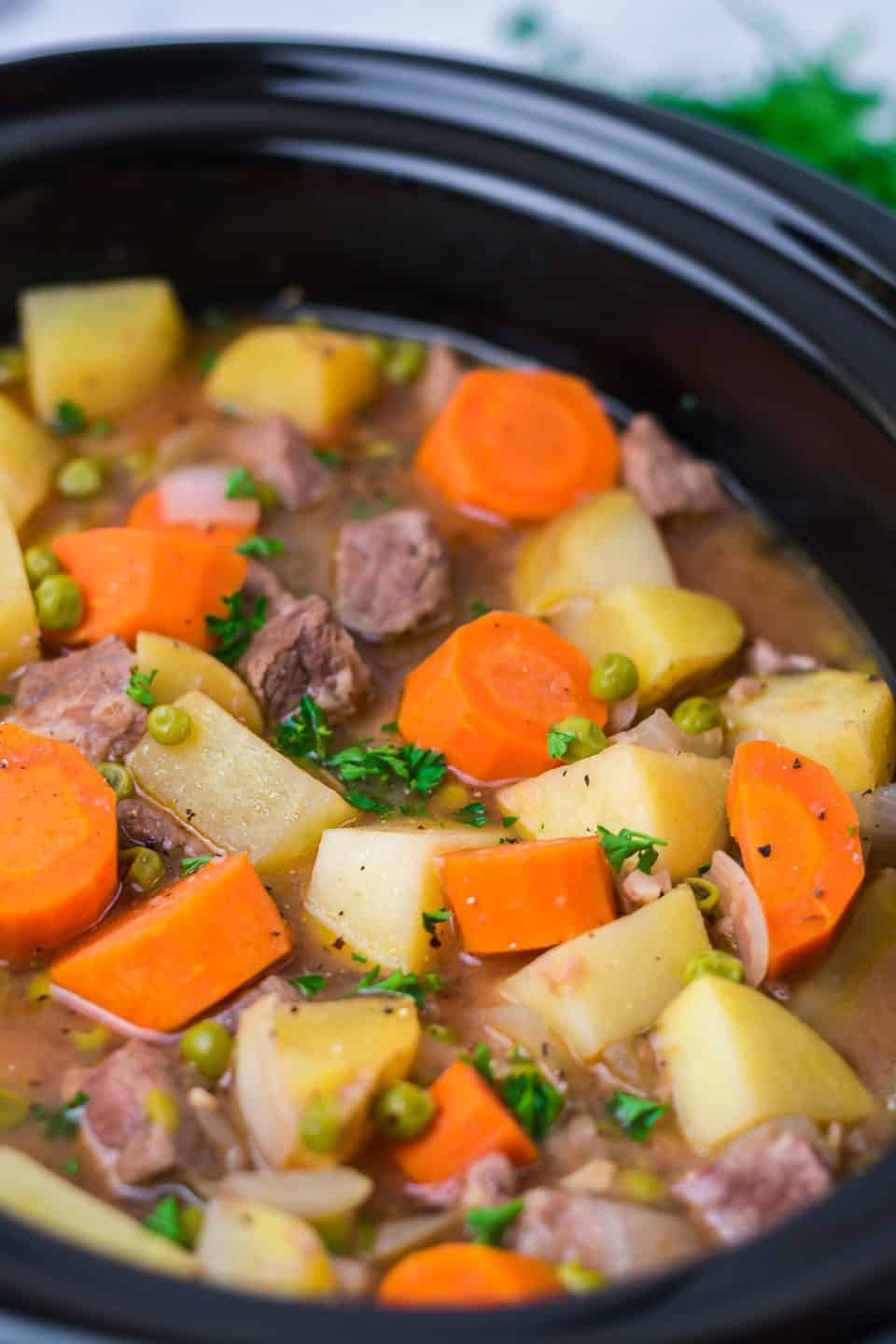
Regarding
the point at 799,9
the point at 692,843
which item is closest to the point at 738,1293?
the point at 692,843

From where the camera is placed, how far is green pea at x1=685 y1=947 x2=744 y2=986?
3.13 m

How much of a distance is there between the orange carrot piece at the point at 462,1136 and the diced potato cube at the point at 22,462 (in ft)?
6.93

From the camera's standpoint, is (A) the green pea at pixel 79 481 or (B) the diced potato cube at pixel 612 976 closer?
(B) the diced potato cube at pixel 612 976

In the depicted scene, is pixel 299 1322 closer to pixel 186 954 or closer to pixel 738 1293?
pixel 738 1293

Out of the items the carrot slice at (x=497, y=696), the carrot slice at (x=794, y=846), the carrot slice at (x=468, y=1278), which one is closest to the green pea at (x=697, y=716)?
the carrot slice at (x=497, y=696)

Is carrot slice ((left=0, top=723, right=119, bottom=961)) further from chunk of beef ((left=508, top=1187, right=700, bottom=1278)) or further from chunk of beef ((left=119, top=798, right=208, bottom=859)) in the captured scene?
chunk of beef ((left=508, top=1187, right=700, bottom=1278))

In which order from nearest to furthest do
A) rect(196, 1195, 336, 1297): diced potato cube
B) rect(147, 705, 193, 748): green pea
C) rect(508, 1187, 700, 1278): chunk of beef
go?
rect(196, 1195, 336, 1297): diced potato cube → rect(508, 1187, 700, 1278): chunk of beef → rect(147, 705, 193, 748): green pea

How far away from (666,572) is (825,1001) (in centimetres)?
131

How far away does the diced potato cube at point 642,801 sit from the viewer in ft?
11.0

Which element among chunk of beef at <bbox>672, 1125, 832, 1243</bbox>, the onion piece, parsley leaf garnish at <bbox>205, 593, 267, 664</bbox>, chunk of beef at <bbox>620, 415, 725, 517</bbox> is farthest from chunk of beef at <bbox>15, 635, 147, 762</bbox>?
chunk of beef at <bbox>672, 1125, 832, 1243</bbox>

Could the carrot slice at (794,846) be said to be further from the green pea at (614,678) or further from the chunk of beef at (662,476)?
the chunk of beef at (662,476)

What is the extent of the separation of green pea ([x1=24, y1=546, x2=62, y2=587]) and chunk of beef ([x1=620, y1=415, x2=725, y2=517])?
1612mm

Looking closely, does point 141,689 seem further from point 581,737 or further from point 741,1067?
point 741,1067

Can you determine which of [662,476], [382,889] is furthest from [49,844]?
[662,476]
